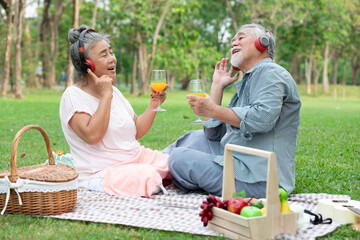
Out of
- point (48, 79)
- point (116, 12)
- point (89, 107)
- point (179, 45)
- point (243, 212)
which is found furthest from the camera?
A: point (48, 79)

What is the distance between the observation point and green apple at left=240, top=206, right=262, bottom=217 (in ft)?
10.0

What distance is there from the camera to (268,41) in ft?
13.3

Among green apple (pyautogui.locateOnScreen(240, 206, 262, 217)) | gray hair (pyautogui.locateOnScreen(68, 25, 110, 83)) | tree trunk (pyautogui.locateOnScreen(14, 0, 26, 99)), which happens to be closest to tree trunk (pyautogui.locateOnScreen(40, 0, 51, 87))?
tree trunk (pyautogui.locateOnScreen(14, 0, 26, 99))

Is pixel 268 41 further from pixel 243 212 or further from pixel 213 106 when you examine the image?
pixel 243 212

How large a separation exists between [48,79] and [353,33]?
28.3m

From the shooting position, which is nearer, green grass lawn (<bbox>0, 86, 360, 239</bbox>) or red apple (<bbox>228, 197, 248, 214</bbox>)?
red apple (<bbox>228, 197, 248, 214</bbox>)

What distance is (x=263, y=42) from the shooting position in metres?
4.03

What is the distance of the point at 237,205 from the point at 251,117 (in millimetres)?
894

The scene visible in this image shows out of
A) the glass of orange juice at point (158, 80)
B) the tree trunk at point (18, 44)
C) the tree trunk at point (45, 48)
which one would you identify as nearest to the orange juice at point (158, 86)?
the glass of orange juice at point (158, 80)

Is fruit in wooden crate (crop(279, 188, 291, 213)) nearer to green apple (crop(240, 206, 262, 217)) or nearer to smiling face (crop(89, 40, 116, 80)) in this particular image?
green apple (crop(240, 206, 262, 217))

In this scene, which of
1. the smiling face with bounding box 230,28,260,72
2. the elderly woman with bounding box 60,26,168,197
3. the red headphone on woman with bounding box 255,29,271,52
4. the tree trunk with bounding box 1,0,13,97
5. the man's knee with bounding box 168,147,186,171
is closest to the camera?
the red headphone on woman with bounding box 255,29,271,52

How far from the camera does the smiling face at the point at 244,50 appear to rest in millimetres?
4141

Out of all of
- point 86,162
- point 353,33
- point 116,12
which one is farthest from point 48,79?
point 86,162

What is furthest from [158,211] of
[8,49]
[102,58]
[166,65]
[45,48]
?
[45,48]
